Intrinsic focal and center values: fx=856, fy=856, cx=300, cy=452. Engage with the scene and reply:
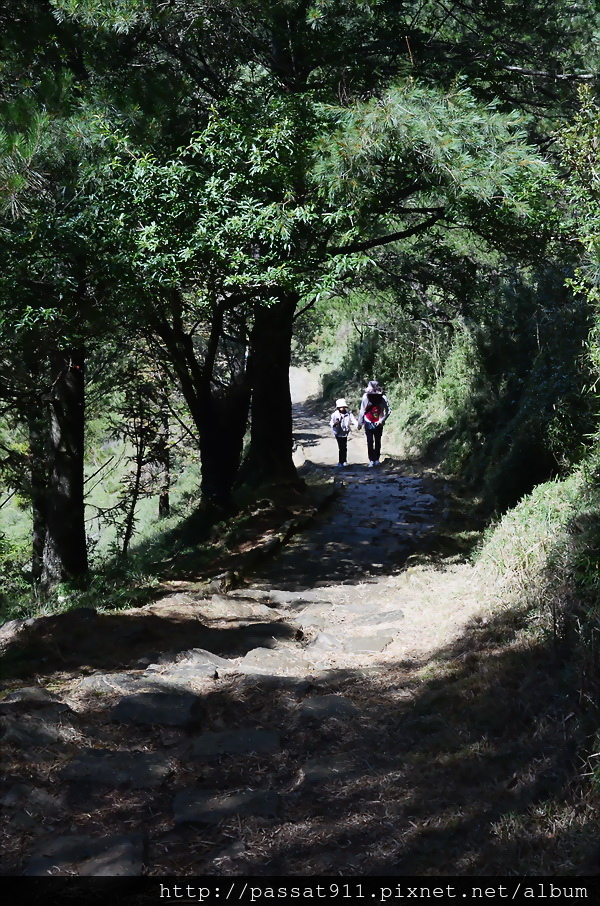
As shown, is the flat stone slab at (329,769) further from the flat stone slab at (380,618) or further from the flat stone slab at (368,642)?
the flat stone slab at (380,618)

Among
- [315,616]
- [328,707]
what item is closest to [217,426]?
[315,616]

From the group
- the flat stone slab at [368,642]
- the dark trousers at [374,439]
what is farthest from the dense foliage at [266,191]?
the flat stone slab at [368,642]

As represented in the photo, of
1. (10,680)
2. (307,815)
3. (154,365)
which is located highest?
(154,365)

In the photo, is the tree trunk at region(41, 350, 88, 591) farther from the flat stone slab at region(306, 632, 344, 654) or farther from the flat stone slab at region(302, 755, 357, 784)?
the flat stone slab at region(302, 755, 357, 784)

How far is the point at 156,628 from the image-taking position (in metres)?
7.44

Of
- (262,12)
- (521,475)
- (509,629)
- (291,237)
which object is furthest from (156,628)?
(262,12)

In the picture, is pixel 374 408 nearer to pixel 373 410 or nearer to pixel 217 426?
pixel 373 410

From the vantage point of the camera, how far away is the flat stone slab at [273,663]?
22.3ft

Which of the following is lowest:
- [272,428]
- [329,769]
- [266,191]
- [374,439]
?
[329,769]

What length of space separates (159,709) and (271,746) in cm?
78

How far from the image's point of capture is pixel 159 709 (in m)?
5.45

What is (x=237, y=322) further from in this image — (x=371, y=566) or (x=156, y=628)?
(x=156, y=628)

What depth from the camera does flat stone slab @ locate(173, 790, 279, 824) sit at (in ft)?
14.1

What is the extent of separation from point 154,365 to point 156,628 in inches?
456
